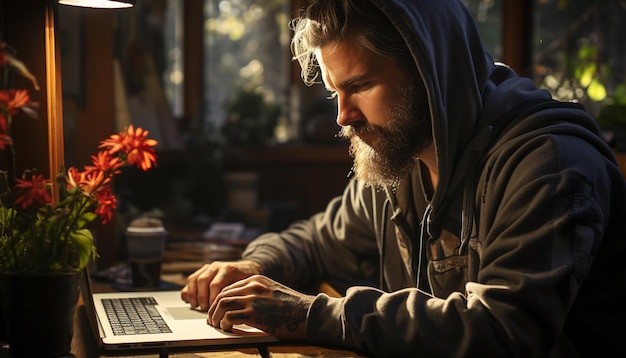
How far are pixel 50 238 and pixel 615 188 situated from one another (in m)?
0.89

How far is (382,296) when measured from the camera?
127 cm

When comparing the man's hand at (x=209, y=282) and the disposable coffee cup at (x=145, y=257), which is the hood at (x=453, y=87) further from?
the disposable coffee cup at (x=145, y=257)

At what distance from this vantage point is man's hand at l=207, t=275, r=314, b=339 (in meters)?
1.30

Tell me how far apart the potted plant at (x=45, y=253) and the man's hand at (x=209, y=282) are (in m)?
0.38

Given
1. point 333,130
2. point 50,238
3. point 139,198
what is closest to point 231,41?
point 333,130

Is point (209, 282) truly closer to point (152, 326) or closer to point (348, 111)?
point (152, 326)

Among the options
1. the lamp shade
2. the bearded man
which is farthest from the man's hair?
the lamp shade

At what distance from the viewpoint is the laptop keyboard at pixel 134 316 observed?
1.35 m

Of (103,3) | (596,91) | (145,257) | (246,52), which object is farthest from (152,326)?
(246,52)

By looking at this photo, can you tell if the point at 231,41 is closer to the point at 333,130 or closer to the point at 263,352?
the point at 333,130

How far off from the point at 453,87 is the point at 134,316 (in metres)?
0.70

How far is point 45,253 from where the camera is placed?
43.6 inches

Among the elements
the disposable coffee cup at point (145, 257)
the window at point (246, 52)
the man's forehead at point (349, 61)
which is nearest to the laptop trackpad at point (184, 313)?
the disposable coffee cup at point (145, 257)

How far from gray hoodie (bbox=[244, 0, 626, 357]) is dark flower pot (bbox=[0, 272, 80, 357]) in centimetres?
37
